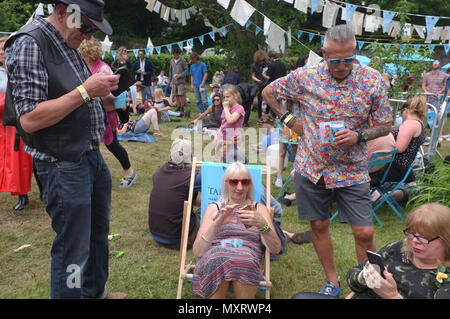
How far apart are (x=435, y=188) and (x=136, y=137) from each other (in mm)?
6092

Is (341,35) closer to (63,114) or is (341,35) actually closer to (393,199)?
(63,114)

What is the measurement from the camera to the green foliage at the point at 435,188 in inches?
164

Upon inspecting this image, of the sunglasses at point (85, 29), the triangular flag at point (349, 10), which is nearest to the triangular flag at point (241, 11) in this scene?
the triangular flag at point (349, 10)

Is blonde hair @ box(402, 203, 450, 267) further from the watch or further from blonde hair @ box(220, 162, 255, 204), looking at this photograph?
blonde hair @ box(220, 162, 255, 204)

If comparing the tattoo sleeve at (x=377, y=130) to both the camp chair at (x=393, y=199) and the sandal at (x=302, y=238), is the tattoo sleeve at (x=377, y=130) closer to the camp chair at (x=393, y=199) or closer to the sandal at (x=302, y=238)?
the sandal at (x=302, y=238)

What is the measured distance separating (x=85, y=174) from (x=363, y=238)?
1.88 metres

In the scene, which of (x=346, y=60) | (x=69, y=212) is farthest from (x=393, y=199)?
(x=69, y=212)

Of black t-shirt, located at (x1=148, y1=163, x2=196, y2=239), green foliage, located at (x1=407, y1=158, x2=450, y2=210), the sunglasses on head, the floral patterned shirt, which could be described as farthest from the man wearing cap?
green foliage, located at (x1=407, y1=158, x2=450, y2=210)

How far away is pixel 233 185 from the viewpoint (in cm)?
286

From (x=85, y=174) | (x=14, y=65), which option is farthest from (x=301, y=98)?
(x=14, y=65)

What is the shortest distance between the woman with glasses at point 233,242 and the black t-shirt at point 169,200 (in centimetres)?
84

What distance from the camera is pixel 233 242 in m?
2.76

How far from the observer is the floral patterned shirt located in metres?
2.52
